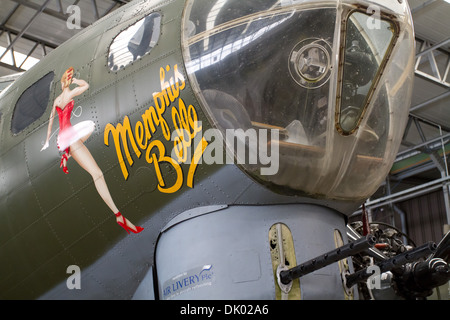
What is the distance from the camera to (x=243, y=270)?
4.37 m

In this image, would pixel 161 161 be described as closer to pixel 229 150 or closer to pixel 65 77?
pixel 229 150

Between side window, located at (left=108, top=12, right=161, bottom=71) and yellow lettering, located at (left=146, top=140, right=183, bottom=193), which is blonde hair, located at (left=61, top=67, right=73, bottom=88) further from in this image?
yellow lettering, located at (left=146, top=140, right=183, bottom=193)

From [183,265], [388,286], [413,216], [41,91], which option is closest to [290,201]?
[183,265]

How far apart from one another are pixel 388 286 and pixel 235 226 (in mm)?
2362

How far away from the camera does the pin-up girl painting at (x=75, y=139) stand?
4.92 metres

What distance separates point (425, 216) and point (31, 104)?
1939 centimetres

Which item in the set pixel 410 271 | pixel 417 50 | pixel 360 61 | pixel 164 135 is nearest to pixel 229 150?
pixel 164 135

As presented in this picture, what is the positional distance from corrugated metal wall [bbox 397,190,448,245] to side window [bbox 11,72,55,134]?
61.4 ft

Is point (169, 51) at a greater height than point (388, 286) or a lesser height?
greater

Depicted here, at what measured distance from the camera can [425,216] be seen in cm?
2291

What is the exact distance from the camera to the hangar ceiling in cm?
1652
